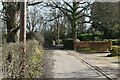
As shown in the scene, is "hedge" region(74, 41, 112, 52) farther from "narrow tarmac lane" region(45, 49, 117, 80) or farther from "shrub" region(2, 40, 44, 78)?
"shrub" region(2, 40, 44, 78)

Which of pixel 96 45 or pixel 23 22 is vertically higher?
pixel 23 22

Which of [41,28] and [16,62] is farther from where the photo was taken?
[41,28]

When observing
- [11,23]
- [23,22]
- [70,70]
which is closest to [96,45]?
[11,23]

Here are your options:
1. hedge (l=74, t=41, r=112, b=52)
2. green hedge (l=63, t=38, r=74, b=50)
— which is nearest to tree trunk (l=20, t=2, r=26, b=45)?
hedge (l=74, t=41, r=112, b=52)

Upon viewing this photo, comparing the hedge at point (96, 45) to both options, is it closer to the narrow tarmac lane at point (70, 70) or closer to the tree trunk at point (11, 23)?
the narrow tarmac lane at point (70, 70)

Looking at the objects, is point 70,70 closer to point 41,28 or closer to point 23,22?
point 23,22

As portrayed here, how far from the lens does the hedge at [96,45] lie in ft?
93.0

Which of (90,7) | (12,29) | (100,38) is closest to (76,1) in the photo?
(90,7)

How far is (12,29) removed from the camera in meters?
16.5

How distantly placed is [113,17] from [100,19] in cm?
209

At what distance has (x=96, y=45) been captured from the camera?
2956 cm

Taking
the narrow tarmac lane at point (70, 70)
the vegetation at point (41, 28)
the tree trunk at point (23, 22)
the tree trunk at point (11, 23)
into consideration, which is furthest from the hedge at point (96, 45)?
the tree trunk at point (23, 22)

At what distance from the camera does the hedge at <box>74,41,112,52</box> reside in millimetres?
28344

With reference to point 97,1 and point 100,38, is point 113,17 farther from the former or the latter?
point 100,38
